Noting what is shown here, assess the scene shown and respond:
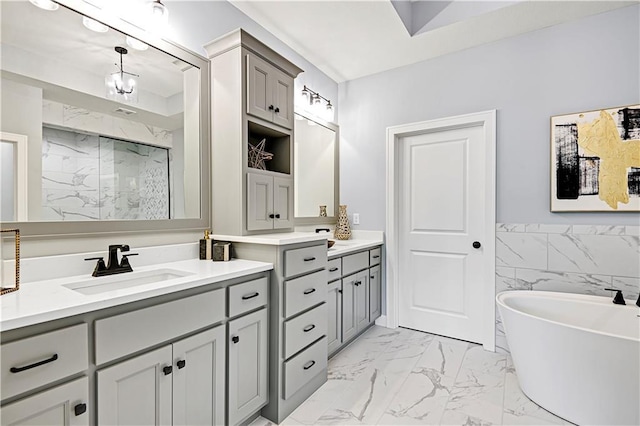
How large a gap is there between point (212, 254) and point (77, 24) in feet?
4.39

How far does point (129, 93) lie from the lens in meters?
1.74

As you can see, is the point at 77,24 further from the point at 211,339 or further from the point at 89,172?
the point at 211,339

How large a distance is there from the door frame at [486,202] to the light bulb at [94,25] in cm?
242

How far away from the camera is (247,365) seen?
1.67 m

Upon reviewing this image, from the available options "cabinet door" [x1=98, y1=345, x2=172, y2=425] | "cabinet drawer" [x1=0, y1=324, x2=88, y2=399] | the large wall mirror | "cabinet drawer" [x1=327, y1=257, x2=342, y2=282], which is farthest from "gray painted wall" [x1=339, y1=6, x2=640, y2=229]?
"cabinet drawer" [x1=0, y1=324, x2=88, y2=399]

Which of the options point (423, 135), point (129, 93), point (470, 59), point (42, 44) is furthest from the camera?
point (423, 135)

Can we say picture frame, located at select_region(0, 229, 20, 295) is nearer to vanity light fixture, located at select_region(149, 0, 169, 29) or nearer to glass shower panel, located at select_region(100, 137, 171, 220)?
glass shower panel, located at select_region(100, 137, 171, 220)

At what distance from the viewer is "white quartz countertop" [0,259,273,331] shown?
96 cm

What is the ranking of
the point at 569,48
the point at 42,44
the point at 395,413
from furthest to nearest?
1. the point at 569,48
2. the point at 395,413
3. the point at 42,44

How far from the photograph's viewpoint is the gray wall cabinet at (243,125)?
1.99m

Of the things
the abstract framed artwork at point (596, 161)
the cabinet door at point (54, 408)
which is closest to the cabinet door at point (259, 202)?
the cabinet door at point (54, 408)

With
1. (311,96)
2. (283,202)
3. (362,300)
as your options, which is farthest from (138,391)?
(311,96)

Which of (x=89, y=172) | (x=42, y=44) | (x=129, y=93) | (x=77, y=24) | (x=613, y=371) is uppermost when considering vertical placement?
(x=77, y=24)

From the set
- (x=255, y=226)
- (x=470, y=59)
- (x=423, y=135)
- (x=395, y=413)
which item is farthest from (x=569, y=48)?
(x=395, y=413)
